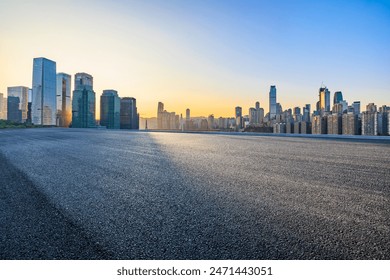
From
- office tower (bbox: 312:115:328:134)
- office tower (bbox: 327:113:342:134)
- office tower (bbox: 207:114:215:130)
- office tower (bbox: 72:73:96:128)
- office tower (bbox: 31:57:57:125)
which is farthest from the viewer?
office tower (bbox: 31:57:57:125)

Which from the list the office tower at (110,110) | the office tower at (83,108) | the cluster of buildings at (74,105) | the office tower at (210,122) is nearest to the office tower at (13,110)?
the cluster of buildings at (74,105)

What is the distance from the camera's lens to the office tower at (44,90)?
146500 millimetres

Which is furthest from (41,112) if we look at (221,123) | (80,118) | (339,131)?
(339,131)

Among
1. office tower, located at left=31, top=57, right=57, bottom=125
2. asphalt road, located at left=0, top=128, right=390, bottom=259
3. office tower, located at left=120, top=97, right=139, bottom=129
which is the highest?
office tower, located at left=31, top=57, right=57, bottom=125

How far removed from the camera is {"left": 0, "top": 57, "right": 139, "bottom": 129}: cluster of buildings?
108 metres

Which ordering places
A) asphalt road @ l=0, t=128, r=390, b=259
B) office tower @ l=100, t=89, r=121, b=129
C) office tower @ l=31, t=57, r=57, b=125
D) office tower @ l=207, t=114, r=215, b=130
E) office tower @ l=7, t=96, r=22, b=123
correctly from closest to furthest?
asphalt road @ l=0, t=128, r=390, b=259
office tower @ l=207, t=114, r=215, b=130
office tower @ l=100, t=89, r=121, b=129
office tower @ l=31, t=57, r=57, b=125
office tower @ l=7, t=96, r=22, b=123

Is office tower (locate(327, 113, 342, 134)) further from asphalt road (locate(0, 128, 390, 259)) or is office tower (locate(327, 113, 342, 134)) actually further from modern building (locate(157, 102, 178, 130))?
modern building (locate(157, 102, 178, 130))

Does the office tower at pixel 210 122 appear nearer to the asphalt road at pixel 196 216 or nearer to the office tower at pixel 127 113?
the office tower at pixel 127 113

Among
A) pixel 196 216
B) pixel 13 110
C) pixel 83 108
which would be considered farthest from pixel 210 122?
pixel 13 110

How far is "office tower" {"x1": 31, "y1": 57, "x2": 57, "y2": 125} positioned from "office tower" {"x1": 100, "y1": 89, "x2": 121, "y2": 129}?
52.2 meters

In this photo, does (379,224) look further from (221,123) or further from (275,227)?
(221,123)

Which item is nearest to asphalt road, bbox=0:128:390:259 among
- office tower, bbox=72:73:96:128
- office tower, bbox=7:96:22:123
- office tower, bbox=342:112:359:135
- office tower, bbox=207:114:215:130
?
office tower, bbox=342:112:359:135

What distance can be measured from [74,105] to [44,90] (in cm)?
7059
